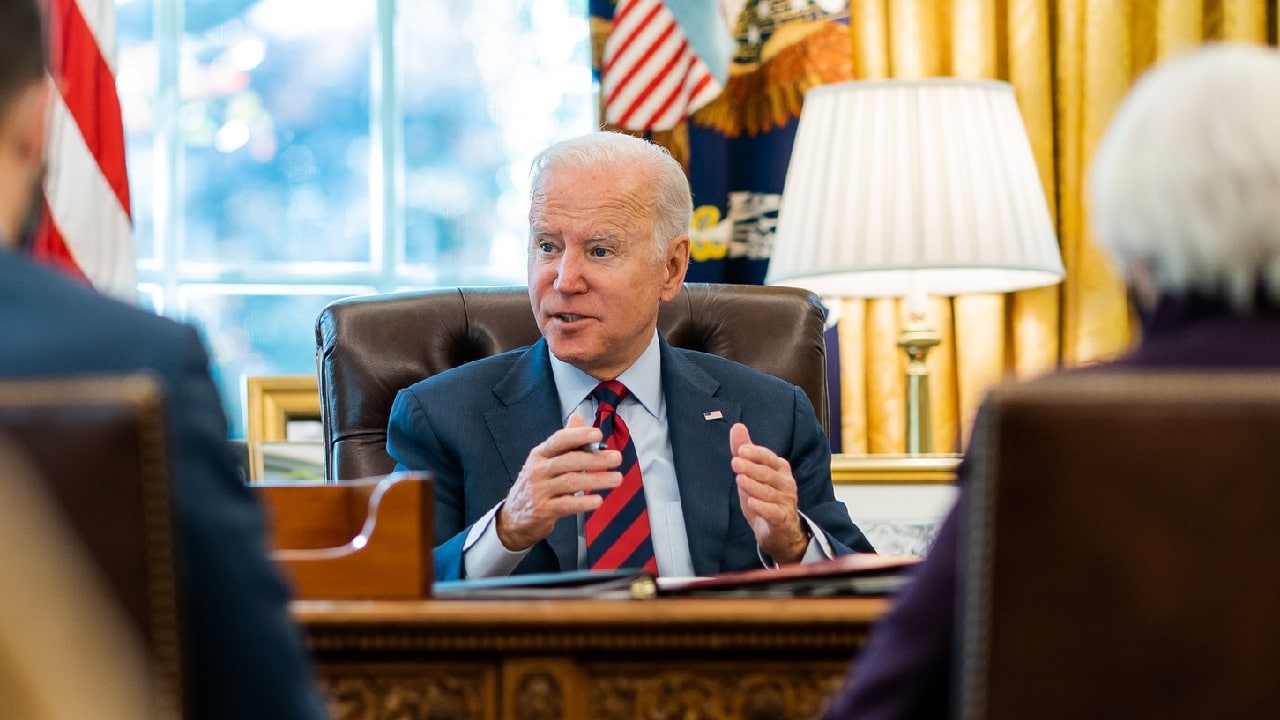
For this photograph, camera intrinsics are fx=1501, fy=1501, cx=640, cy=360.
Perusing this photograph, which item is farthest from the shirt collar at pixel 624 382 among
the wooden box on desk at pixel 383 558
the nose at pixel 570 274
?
the wooden box on desk at pixel 383 558

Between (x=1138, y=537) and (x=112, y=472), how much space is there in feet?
1.99

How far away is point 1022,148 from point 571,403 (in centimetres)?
126

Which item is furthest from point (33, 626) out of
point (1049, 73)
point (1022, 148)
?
point (1049, 73)

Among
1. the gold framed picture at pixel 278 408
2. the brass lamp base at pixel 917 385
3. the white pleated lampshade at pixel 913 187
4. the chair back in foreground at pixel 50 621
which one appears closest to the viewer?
the chair back in foreground at pixel 50 621

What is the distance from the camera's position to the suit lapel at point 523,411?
238cm

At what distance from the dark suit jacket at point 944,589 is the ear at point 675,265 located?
5.03ft

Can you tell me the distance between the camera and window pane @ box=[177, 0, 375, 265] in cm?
398

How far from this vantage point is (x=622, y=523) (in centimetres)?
229

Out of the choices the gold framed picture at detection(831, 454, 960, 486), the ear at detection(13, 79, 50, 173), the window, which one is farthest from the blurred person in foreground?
the window

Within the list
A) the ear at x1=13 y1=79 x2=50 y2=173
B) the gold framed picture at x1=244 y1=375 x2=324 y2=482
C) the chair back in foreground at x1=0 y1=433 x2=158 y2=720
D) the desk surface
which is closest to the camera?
the chair back in foreground at x1=0 y1=433 x2=158 y2=720

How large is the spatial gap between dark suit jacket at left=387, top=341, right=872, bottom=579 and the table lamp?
0.62 metres

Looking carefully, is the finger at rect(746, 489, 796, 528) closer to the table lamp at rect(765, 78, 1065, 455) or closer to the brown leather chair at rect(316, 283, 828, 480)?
the brown leather chair at rect(316, 283, 828, 480)

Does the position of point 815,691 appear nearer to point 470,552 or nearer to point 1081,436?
point 1081,436

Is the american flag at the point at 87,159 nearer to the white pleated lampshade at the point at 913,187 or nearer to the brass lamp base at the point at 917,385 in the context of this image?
the white pleated lampshade at the point at 913,187
